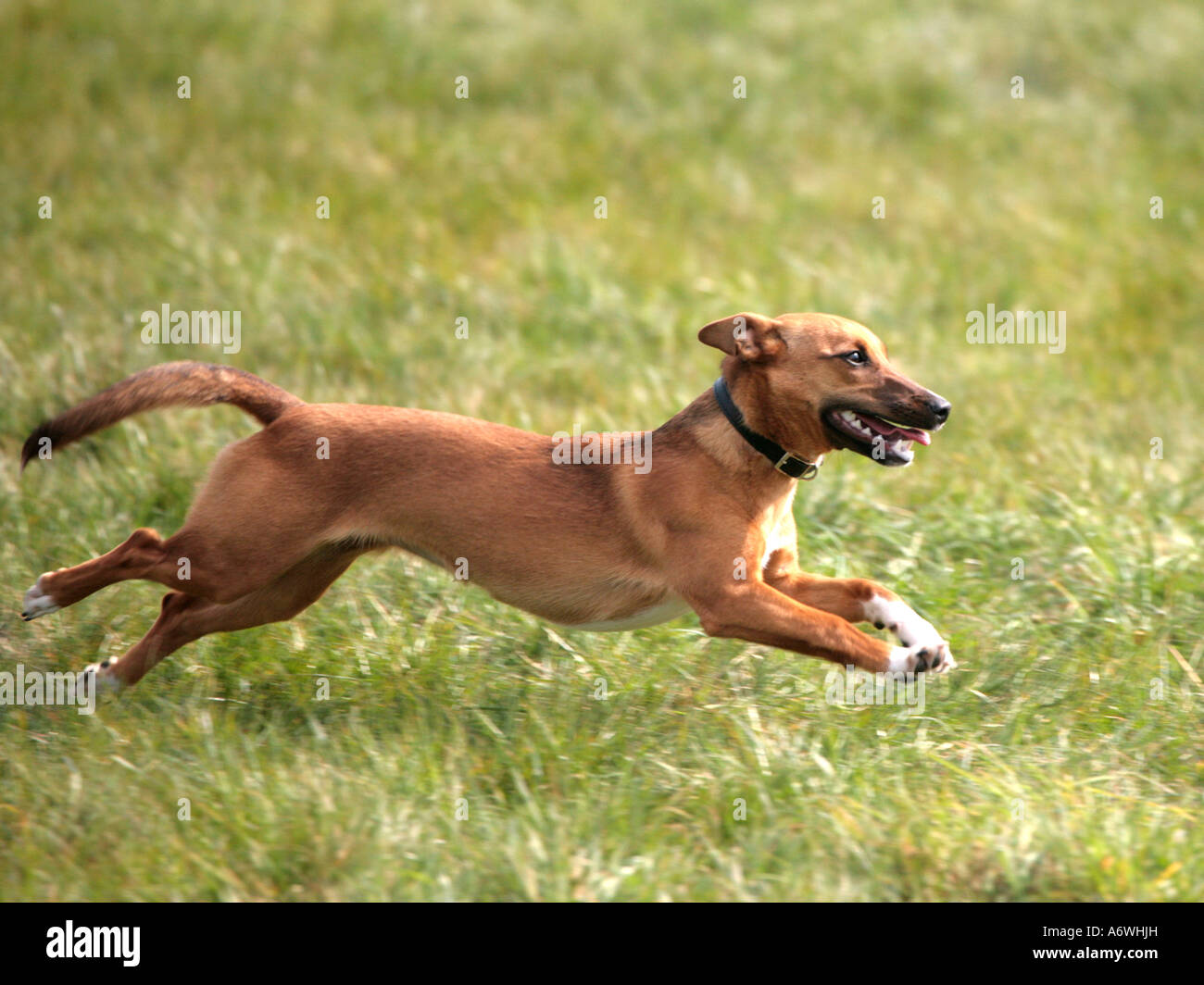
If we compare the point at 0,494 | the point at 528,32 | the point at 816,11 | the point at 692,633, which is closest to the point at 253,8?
the point at 528,32

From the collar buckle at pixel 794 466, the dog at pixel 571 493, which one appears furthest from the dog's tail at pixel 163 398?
the collar buckle at pixel 794 466

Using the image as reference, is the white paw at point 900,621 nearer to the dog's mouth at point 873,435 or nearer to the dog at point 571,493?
the dog at point 571,493

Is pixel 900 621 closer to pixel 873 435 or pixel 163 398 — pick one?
pixel 873 435

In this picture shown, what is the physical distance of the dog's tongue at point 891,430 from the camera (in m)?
5.00

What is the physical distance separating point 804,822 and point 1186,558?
9.44 feet

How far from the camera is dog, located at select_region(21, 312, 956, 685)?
5023mm

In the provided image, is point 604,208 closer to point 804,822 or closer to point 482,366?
point 482,366

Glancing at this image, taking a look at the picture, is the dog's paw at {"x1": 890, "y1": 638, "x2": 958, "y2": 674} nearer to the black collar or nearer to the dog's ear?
the black collar

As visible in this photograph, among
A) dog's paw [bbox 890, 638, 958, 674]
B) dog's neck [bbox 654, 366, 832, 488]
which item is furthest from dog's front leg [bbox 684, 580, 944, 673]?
dog's neck [bbox 654, 366, 832, 488]

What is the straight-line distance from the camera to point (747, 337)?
5.09m

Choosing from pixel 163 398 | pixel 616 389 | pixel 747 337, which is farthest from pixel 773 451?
pixel 616 389

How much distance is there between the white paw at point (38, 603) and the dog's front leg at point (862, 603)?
2738 millimetres

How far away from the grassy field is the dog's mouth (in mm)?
1047

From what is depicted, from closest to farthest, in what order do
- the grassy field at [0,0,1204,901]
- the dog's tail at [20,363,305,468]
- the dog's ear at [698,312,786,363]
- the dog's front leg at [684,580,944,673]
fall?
the grassy field at [0,0,1204,901] < the dog's front leg at [684,580,944,673] < the dog's ear at [698,312,786,363] < the dog's tail at [20,363,305,468]
